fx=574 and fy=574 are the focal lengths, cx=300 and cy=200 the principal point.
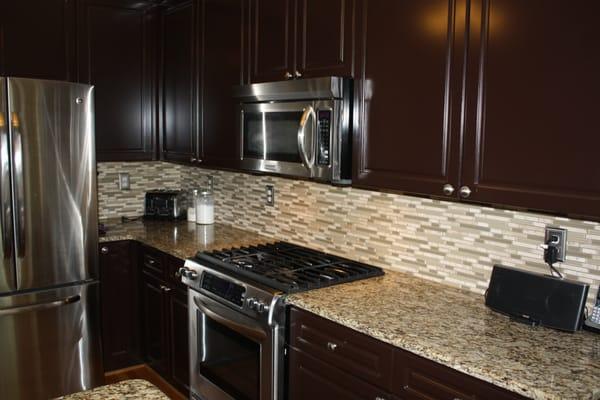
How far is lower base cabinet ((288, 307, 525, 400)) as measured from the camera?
1.69 meters

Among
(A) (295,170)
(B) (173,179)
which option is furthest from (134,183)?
(A) (295,170)

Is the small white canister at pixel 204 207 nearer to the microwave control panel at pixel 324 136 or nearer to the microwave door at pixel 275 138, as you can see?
the microwave door at pixel 275 138

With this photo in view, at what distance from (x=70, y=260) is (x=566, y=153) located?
8.44 ft

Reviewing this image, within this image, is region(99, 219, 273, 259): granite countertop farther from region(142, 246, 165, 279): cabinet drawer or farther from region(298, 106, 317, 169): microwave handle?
region(298, 106, 317, 169): microwave handle

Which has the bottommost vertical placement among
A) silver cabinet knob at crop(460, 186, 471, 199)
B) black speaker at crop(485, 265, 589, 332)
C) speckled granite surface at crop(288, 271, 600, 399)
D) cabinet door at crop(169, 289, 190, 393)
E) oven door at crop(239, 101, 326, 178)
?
cabinet door at crop(169, 289, 190, 393)

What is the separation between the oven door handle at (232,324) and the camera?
2386mm

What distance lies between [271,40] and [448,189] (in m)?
1.27

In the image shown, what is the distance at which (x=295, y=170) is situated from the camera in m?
2.59

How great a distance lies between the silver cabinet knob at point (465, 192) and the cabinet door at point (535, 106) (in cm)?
1

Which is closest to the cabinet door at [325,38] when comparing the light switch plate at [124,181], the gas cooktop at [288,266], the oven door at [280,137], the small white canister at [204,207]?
the oven door at [280,137]

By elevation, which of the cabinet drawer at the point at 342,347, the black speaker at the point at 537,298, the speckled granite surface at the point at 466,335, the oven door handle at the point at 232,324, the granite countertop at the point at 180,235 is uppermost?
the black speaker at the point at 537,298

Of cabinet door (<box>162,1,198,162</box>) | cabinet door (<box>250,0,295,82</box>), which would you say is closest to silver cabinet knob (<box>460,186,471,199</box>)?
cabinet door (<box>250,0,295,82</box>)

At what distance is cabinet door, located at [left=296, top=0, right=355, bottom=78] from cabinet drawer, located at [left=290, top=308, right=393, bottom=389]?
3.34 ft

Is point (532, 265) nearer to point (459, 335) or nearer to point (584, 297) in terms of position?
point (584, 297)
